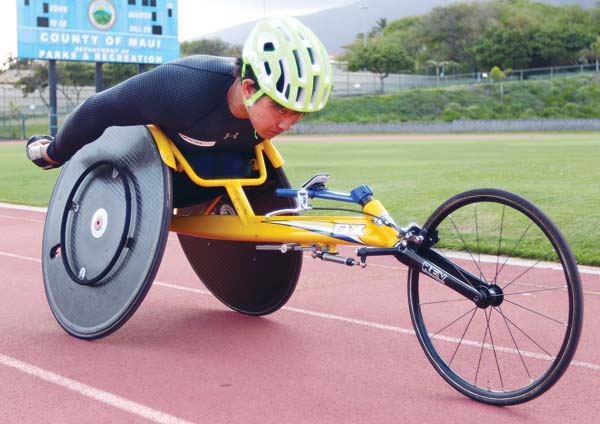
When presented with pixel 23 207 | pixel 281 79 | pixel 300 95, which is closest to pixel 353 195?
pixel 300 95

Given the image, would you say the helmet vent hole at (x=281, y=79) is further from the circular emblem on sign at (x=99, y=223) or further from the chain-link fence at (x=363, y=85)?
the chain-link fence at (x=363, y=85)

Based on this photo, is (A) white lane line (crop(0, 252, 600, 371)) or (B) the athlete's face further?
(A) white lane line (crop(0, 252, 600, 371))

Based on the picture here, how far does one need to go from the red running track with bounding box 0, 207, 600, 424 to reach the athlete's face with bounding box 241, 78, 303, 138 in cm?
124

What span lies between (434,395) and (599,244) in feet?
15.1

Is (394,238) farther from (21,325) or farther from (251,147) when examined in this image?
(21,325)

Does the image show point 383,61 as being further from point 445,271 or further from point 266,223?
point 445,271

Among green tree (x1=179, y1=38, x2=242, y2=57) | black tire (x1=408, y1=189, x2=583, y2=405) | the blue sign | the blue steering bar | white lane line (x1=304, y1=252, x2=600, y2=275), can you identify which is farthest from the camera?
green tree (x1=179, y1=38, x2=242, y2=57)

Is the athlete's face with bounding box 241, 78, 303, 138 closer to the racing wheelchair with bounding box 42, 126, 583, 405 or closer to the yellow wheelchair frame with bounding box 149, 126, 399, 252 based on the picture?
the racing wheelchair with bounding box 42, 126, 583, 405

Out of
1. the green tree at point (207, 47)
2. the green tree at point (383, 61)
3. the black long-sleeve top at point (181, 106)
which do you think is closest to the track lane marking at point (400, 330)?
the black long-sleeve top at point (181, 106)

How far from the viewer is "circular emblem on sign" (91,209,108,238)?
4.95m

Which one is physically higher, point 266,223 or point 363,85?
point 363,85

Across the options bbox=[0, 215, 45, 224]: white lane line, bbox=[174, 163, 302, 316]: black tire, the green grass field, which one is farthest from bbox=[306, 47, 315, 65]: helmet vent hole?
bbox=[0, 215, 45, 224]: white lane line

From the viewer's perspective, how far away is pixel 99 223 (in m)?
4.99

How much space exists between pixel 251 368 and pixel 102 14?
35843 millimetres
